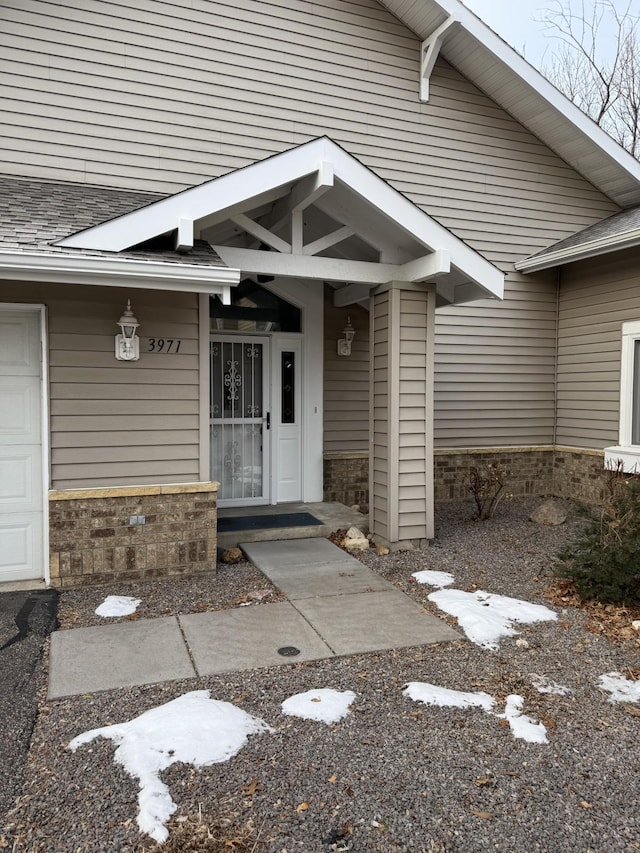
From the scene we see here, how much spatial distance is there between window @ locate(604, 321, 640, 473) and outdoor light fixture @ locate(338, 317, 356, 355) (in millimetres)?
3569

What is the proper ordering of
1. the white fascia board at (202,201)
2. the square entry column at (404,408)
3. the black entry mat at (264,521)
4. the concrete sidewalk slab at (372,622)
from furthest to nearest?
the black entry mat at (264,521), the square entry column at (404,408), the white fascia board at (202,201), the concrete sidewalk slab at (372,622)

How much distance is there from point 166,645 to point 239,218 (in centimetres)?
364

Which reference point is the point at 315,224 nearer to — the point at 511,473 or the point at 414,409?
the point at 414,409

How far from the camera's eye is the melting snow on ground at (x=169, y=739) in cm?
263

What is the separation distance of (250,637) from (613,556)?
2.85 m

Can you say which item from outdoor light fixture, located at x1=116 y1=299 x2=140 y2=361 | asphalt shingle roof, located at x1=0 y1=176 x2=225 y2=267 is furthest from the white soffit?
outdoor light fixture, located at x1=116 y1=299 x2=140 y2=361

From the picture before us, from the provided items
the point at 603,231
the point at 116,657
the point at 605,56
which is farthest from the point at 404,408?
the point at 605,56

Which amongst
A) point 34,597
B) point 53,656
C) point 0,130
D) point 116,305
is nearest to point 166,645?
point 53,656

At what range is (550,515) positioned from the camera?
7.94 meters

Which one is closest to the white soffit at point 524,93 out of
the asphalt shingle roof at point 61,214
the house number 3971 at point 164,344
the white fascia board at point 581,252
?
the white fascia board at point 581,252

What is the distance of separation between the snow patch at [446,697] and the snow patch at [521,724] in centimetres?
10

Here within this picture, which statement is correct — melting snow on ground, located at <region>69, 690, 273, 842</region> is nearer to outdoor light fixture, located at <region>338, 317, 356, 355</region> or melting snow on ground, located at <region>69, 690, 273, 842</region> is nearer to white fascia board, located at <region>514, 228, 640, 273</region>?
outdoor light fixture, located at <region>338, 317, 356, 355</region>

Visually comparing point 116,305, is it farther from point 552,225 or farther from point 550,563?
point 552,225

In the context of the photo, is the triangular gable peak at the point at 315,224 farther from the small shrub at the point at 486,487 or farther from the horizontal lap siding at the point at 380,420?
the small shrub at the point at 486,487
